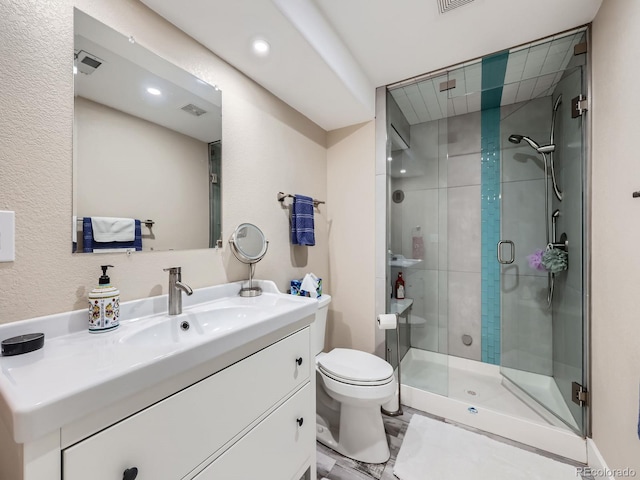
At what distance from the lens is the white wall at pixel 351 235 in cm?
213

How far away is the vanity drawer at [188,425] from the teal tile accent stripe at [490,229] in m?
2.00

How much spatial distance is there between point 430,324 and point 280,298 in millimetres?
1534

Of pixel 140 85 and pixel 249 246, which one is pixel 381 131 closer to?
pixel 249 246

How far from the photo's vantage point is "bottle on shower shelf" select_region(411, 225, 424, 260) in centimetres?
227

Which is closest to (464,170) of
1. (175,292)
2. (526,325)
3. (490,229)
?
(490,229)

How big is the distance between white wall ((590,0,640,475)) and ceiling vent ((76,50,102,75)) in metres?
2.05

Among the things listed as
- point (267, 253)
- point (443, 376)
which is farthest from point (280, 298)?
point (443, 376)

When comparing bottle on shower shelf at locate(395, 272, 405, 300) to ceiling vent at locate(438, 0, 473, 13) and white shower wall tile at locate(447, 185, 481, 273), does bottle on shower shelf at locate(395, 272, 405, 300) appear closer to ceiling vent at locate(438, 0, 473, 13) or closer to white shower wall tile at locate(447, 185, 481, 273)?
white shower wall tile at locate(447, 185, 481, 273)

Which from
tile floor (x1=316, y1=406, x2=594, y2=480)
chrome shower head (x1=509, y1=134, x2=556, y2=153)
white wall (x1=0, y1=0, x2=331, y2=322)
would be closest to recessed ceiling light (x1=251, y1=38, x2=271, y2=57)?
white wall (x1=0, y1=0, x2=331, y2=322)

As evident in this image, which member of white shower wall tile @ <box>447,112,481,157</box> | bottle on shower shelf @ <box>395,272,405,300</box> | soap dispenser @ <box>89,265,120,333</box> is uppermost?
white shower wall tile @ <box>447,112,481,157</box>

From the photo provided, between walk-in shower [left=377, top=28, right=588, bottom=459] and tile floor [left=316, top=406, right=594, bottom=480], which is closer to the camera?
tile floor [left=316, top=406, right=594, bottom=480]

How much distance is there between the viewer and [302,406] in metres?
1.21

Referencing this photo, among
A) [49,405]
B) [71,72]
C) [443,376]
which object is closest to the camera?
[49,405]

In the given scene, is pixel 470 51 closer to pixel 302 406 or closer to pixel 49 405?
pixel 302 406
